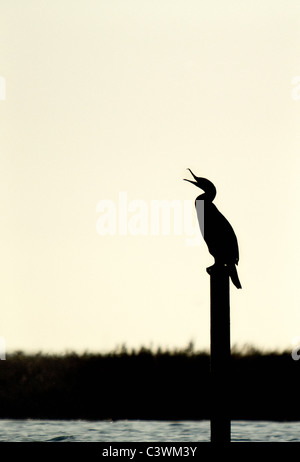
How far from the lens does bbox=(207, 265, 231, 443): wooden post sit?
18.3 ft

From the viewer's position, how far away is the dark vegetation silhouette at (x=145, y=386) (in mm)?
11039

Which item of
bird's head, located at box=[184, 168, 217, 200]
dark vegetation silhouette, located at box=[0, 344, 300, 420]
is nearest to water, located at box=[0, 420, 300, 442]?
dark vegetation silhouette, located at box=[0, 344, 300, 420]

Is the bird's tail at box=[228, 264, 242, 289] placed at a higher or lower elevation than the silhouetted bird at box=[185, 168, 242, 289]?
lower

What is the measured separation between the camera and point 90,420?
10.8m

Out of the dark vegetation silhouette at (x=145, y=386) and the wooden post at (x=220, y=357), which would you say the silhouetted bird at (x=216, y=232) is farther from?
the dark vegetation silhouette at (x=145, y=386)

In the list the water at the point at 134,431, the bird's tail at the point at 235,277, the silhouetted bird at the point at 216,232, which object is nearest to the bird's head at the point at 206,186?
the silhouetted bird at the point at 216,232

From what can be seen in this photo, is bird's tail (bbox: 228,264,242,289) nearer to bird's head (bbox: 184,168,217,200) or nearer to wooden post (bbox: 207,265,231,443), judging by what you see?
wooden post (bbox: 207,265,231,443)

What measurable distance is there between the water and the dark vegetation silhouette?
1.72 feet

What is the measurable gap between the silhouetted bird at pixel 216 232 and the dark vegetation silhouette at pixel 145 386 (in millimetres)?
5065

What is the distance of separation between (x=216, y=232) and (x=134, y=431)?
13.0 feet
